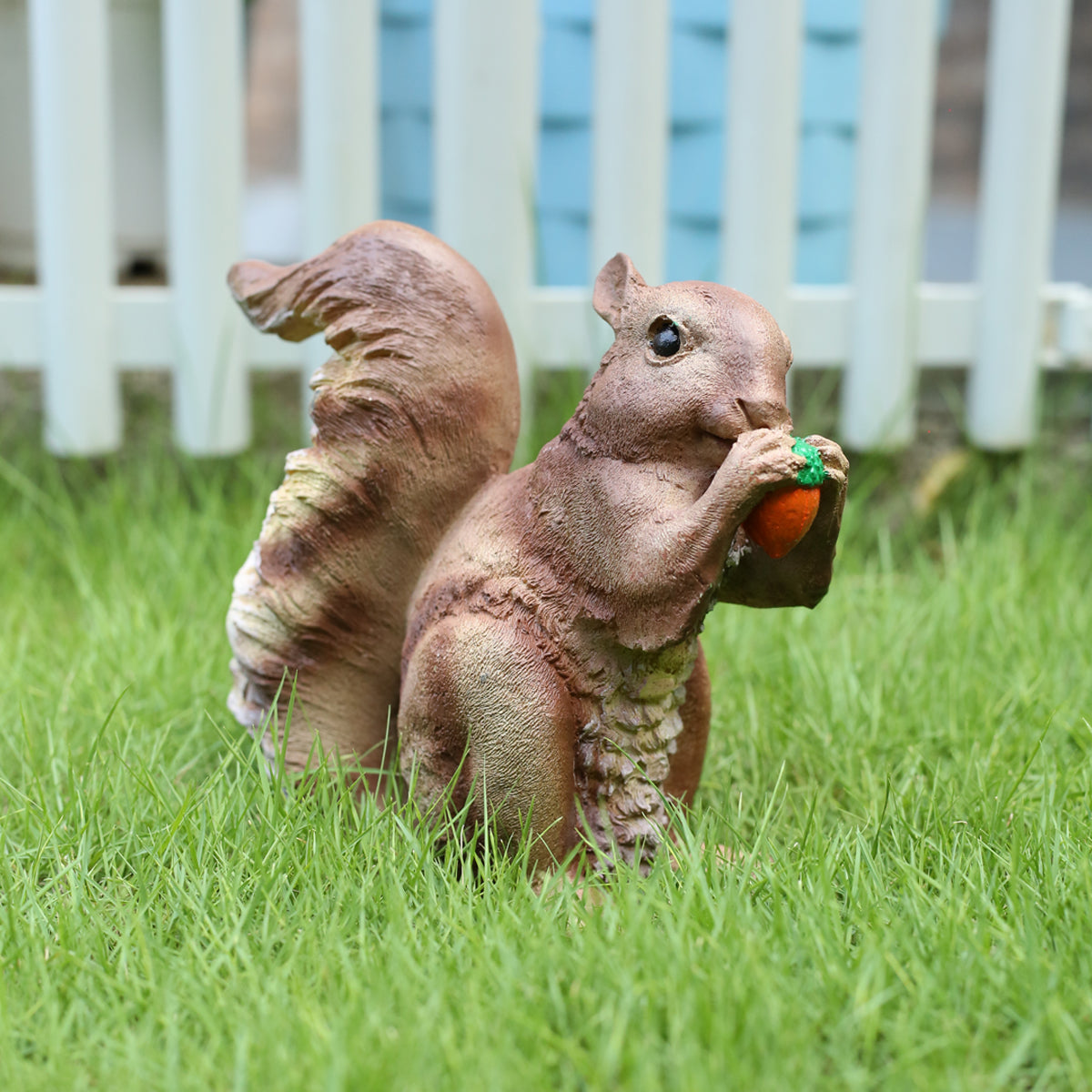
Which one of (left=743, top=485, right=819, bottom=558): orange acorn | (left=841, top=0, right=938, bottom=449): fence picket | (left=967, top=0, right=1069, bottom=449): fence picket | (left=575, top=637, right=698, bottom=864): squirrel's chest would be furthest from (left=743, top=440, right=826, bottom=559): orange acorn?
(left=967, top=0, right=1069, bottom=449): fence picket

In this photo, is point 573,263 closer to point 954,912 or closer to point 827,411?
point 827,411

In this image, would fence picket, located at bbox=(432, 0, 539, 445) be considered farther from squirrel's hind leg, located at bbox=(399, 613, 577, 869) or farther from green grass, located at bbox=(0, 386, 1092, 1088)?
squirrel's hind leg, located at bbox=(399, 613, 577, 869)

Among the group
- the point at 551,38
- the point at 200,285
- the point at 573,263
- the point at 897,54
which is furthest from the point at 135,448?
the point at 897,54

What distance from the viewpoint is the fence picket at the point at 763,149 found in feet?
8.02

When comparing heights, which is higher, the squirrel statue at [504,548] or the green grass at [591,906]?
the squirrel statue at [504,548]

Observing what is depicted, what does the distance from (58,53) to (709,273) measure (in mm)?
1283

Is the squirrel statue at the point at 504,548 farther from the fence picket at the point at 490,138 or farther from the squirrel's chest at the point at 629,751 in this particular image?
the fence picket at the point at 490,138

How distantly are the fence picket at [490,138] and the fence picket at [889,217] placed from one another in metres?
0.62

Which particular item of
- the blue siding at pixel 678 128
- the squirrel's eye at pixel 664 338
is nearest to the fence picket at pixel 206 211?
the blue siding at pixel 678 128

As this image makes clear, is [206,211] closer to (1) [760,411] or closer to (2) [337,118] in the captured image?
(2) [337,118]

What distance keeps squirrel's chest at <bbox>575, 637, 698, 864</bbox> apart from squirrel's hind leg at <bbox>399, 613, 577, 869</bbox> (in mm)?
25

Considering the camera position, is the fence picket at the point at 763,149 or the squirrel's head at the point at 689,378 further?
the fence picket at the point at 763,149

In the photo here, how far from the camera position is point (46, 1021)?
3.58 ft

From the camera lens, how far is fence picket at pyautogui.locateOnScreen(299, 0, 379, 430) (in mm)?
2400
